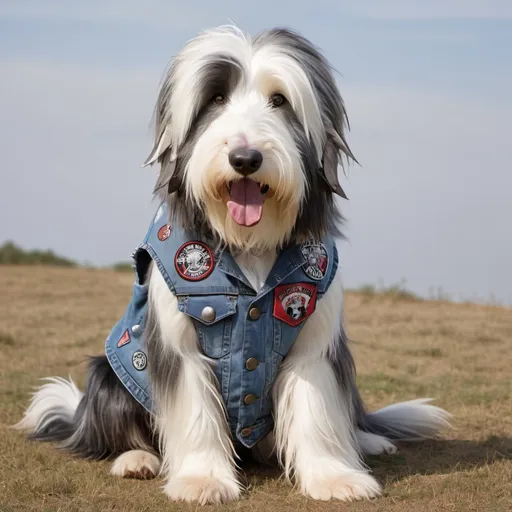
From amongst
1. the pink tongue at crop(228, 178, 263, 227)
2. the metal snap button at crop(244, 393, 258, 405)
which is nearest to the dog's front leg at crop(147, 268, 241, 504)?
the metal snap button at crop(244, 393, 258, 405)

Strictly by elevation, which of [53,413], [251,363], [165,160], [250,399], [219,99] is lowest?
[53,413]

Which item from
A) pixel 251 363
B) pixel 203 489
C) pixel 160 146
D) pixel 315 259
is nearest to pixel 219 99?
pixel 160 146

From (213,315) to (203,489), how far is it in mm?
642

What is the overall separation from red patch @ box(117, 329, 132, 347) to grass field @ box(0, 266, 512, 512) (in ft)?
1.75

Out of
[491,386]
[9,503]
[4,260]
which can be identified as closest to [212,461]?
[9,503]

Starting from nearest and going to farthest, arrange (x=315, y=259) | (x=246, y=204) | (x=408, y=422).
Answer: (x=246, y=204) < (x=315, y=259) < (x=408, y=422)

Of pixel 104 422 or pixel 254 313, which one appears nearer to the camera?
pixel 254 313

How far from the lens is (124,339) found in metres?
3.87

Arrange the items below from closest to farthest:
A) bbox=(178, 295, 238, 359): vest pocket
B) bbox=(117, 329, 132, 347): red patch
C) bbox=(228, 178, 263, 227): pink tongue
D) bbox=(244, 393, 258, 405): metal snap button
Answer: bbox=(228, 178, 263, 227): pink tongue < bbox=(178, 295, 238, 359): vest pocket < bbox=(244, 393, 258, 405): metal snap button < bbox=(117, 329, 132, 347): red patch

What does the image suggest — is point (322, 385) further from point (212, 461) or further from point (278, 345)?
point (212, 461)

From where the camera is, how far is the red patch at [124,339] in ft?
12.7

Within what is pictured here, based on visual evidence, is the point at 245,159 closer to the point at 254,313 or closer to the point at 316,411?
the point at 254,313

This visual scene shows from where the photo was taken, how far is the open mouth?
3.24 metres

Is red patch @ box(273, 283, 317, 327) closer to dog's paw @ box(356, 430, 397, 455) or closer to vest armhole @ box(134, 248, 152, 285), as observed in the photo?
vest armhole @ box(134, 248, 152, 285)
